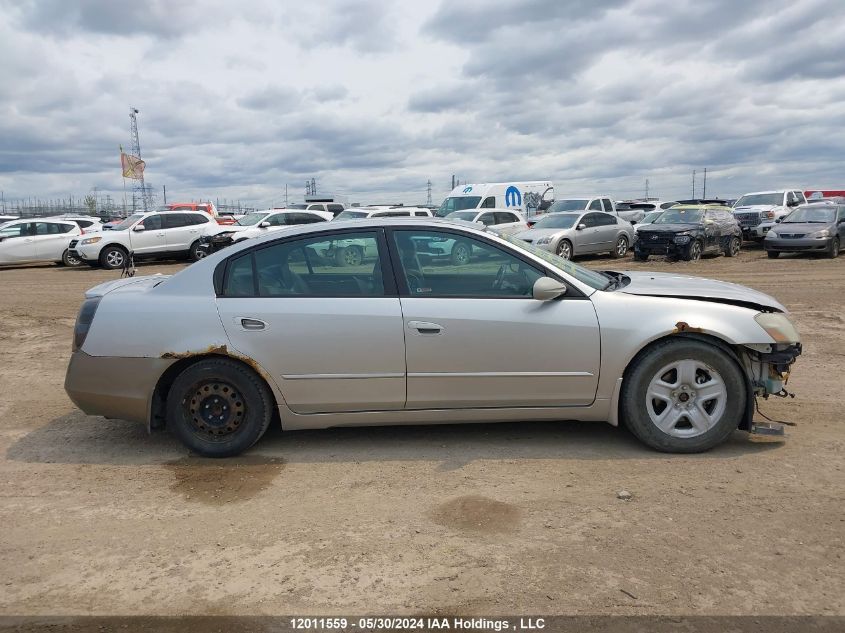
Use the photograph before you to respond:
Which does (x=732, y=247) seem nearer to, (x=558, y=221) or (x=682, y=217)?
(x=682, y=217)

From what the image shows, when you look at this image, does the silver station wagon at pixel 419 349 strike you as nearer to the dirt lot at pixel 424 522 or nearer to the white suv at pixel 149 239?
the dirt lot at pixel 424 522

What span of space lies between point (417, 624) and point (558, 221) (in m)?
18.1

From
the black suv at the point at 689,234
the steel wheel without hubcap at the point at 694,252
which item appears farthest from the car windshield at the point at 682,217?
the steel wheel without hubcap at the point at 694,252

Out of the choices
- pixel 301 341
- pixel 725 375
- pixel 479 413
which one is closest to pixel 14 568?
pixel 301 341

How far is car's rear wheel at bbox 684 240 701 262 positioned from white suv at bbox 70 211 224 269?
13.8 metres

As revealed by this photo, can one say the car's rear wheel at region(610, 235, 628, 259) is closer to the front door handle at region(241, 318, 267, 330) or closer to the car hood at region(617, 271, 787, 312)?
the car hood at region(617, 271, 787, 312)

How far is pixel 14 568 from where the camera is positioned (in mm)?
3365

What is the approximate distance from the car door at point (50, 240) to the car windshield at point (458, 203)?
1203 cm

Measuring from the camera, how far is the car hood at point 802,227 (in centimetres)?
1873

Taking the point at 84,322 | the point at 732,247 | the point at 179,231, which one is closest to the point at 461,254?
the point at 84,322

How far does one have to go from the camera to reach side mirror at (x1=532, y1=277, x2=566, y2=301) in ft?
14.8

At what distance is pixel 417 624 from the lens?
284 centimetres

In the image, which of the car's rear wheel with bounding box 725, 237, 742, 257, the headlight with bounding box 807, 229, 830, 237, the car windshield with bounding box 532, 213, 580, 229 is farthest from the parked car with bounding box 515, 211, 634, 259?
the headlight with bounding box 807, 229, 830, 237

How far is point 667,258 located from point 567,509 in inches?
647
